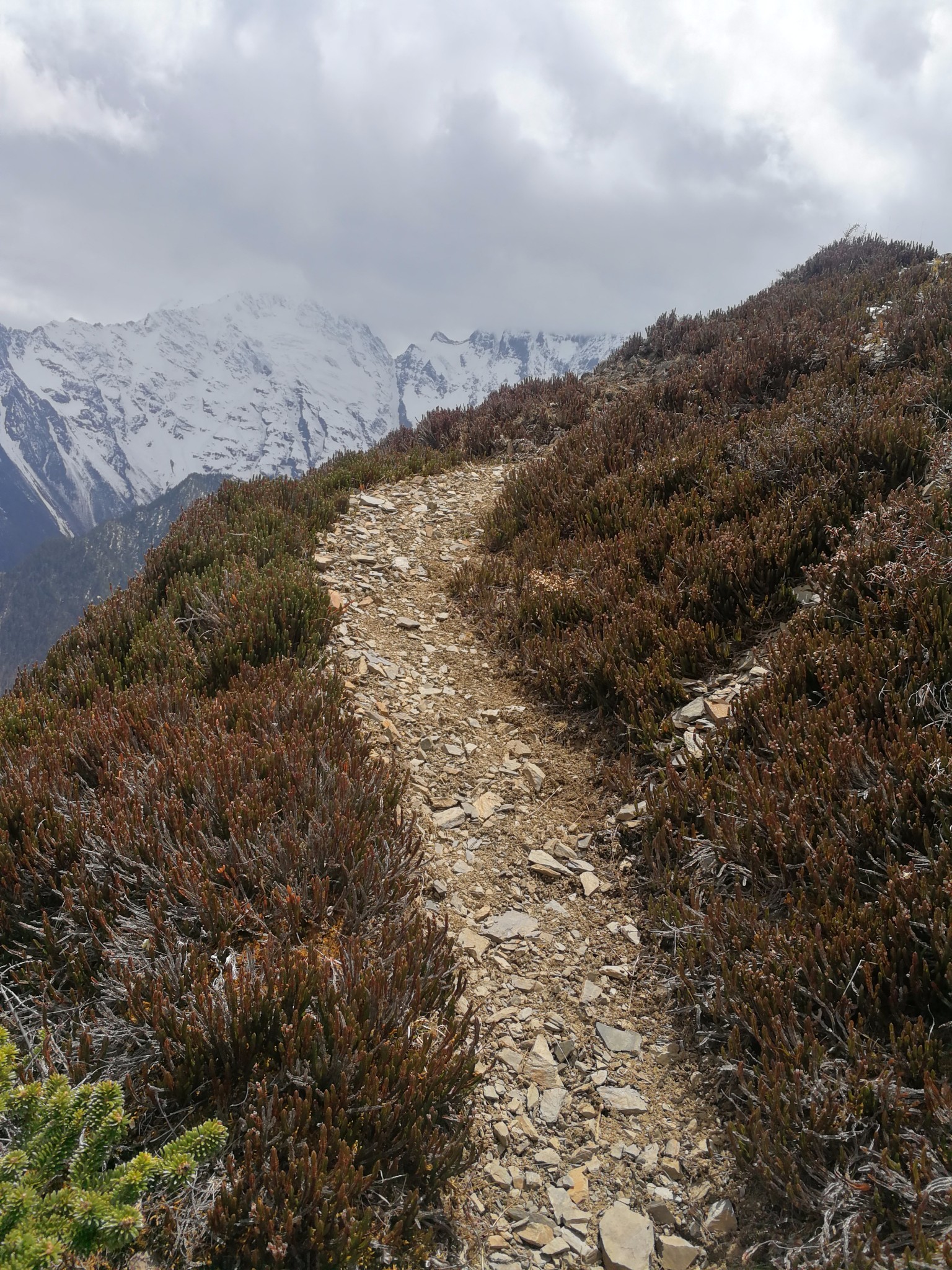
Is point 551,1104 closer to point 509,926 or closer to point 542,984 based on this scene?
point 542,984

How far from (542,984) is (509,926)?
1.30 feet

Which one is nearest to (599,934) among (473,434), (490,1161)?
(490,1161)

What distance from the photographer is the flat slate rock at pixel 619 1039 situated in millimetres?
3037

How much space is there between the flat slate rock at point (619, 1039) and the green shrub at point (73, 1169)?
73.5 inches

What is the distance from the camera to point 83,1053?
233 centimetres

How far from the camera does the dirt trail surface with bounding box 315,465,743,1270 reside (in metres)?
2.40

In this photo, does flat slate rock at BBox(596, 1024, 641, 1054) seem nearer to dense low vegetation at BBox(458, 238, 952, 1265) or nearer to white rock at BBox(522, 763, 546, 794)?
dense low vegetation at BBox(458, 238, 952, 1265)

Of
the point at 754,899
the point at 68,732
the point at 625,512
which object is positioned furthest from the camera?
the point at 625,512

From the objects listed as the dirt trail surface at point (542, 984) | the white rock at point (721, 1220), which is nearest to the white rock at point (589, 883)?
the dirt trail surface at point (542, 984)

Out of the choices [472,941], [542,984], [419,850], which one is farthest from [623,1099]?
[419,850]

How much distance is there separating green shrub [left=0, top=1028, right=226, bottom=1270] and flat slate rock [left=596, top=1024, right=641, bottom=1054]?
187 cm

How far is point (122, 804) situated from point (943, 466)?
21.0ft

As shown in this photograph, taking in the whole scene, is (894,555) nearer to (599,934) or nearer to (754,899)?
(754,899)

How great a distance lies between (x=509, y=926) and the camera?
147 inches
